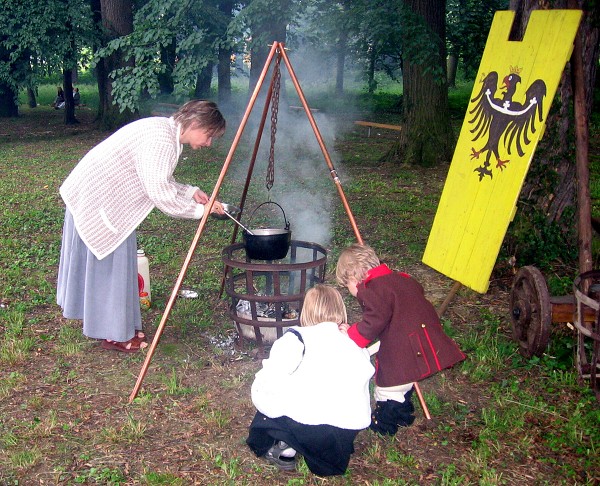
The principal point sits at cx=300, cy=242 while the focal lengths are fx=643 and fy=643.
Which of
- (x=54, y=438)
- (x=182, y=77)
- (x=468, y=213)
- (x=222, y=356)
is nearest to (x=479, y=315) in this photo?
(x=468, y=213)

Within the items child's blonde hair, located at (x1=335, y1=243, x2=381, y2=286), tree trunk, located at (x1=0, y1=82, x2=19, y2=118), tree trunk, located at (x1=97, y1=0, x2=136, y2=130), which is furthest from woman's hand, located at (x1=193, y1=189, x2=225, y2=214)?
tree trunk, located at (x1=0, y1=82, x2=19, y2=118)

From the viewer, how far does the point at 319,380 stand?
2857 mm

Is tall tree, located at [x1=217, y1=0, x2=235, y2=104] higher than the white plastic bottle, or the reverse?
tall tree, located at [x1=217, y1=0, x2=235, y2=104]

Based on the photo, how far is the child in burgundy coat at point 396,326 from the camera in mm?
3135

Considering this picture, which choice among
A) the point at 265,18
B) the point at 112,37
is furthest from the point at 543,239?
the point at 112,37

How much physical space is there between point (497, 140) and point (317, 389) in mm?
2204

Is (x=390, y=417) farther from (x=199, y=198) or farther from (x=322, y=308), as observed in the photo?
(x=199, y=198)

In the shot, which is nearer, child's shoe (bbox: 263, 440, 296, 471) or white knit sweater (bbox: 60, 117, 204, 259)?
child's shoe (bbox: 263, 440, 296, 471)

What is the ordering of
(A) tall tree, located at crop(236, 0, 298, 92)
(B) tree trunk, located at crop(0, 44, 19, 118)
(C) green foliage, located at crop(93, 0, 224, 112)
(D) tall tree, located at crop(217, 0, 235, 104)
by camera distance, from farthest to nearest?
(B) tree trunk, located at crop(0, 44, 19, 118) → (D) tall tree, located at crop(217, 0, 235, 104) → (A) tall tree, located at crop(236, 0, 298, 92) → (C) green foliage, located at crop(93, 0, 224, 112)

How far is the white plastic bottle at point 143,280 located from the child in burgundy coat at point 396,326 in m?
2.15

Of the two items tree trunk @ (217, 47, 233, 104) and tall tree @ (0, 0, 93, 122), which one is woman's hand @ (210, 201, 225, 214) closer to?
tall tree @ (0, 0, 93, 122)

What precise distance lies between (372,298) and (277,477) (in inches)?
37.7

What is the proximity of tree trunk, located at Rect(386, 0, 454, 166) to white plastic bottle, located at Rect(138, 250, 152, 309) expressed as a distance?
6826 mm

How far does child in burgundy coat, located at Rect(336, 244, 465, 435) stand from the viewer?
313 centimetres
